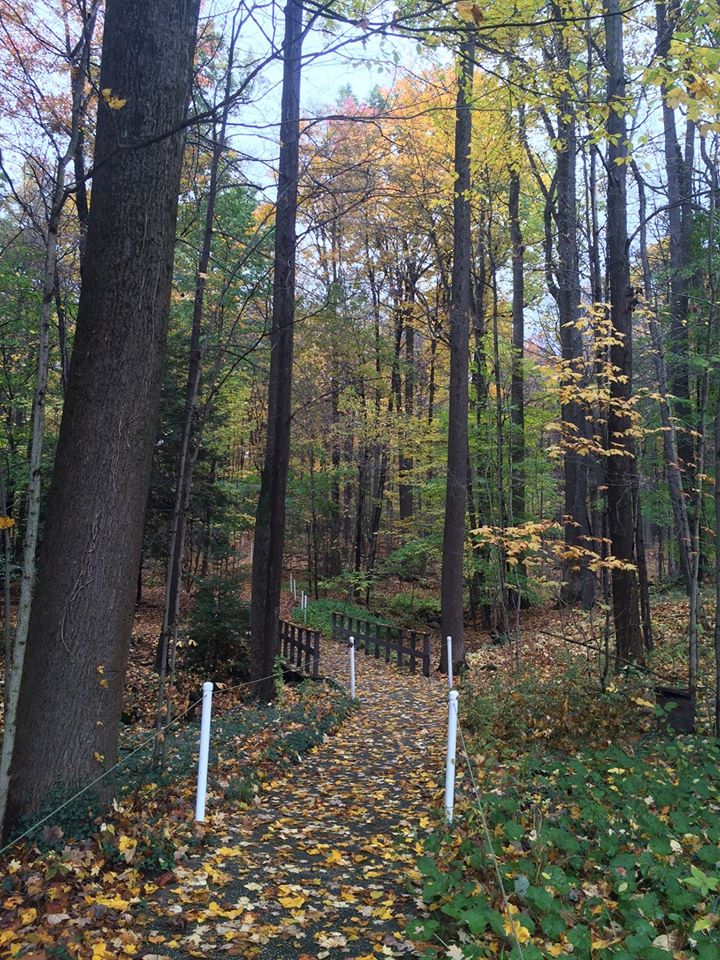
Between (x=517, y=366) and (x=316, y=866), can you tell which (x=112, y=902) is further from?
(x=517, y=366)

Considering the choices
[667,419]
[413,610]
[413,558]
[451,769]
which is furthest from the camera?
[413,610]

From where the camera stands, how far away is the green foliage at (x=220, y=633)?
1189 centimetres

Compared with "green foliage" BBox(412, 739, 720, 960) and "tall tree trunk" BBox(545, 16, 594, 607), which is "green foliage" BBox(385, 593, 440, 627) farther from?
"green foliage" BBox(412, 739, 720, 960)

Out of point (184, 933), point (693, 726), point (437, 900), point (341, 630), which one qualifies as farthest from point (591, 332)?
point (341, 630)

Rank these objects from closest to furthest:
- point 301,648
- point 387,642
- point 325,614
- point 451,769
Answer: point 451,769 → point 301,648 → point 387,642 → point 325,614

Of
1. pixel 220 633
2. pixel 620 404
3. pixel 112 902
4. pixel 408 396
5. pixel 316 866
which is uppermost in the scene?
pixel 408 396

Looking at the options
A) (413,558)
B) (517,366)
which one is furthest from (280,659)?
(517,366)

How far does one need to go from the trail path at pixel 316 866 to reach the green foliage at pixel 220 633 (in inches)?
182

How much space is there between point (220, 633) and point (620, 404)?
7984 millimetres

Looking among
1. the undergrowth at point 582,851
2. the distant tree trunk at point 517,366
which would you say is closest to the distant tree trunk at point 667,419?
the undergrowth at point 582,851

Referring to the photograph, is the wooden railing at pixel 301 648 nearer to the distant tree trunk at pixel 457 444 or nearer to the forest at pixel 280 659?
the forest at pixel 280 659

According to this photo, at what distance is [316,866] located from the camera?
441 cm

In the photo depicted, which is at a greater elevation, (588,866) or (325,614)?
(325,614)

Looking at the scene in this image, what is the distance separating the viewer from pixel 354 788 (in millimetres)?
6281
